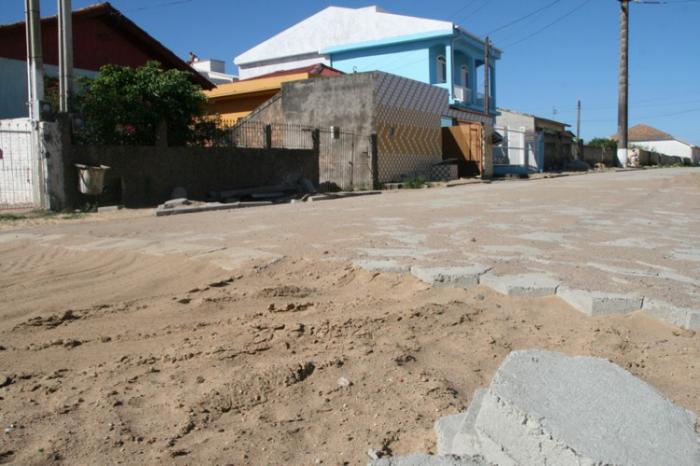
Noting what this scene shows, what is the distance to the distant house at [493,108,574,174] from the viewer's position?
33.6 meters

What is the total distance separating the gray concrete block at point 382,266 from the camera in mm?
4648

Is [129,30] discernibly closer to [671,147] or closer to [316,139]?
[316,139]

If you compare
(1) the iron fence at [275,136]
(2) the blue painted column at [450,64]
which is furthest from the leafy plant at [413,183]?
(2) the blue painted column at [450,64]

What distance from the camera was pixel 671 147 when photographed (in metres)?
85.0

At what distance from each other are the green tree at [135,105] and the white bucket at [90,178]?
1.27 meters

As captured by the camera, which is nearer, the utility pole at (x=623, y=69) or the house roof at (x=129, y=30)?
the house roof at (x=129, y=30)

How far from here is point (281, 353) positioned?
317 centimetres

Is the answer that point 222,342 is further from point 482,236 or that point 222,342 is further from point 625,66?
point 625,66

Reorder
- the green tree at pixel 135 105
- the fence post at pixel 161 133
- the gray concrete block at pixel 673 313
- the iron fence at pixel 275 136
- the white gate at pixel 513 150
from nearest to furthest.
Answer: the gray concrete block at pixel 673 313 → the green tree at pixel 135 105 → the fence post at pixel 161 133 → the iron fence at pixel 275 136 → the white gate at pixel 513 150

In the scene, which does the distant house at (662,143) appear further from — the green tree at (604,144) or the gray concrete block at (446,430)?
the gray concrete block at (446,430)

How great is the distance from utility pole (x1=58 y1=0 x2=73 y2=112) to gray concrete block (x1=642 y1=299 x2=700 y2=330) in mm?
12175

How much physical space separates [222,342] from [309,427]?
A: 1024 mm

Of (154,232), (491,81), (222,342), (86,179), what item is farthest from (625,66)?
(222,342)

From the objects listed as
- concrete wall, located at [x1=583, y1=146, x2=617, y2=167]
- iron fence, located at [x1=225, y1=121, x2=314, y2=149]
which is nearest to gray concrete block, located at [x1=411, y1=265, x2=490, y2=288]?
iron fence, located at [x1=225, y1=121, x2=314, y2=149]
